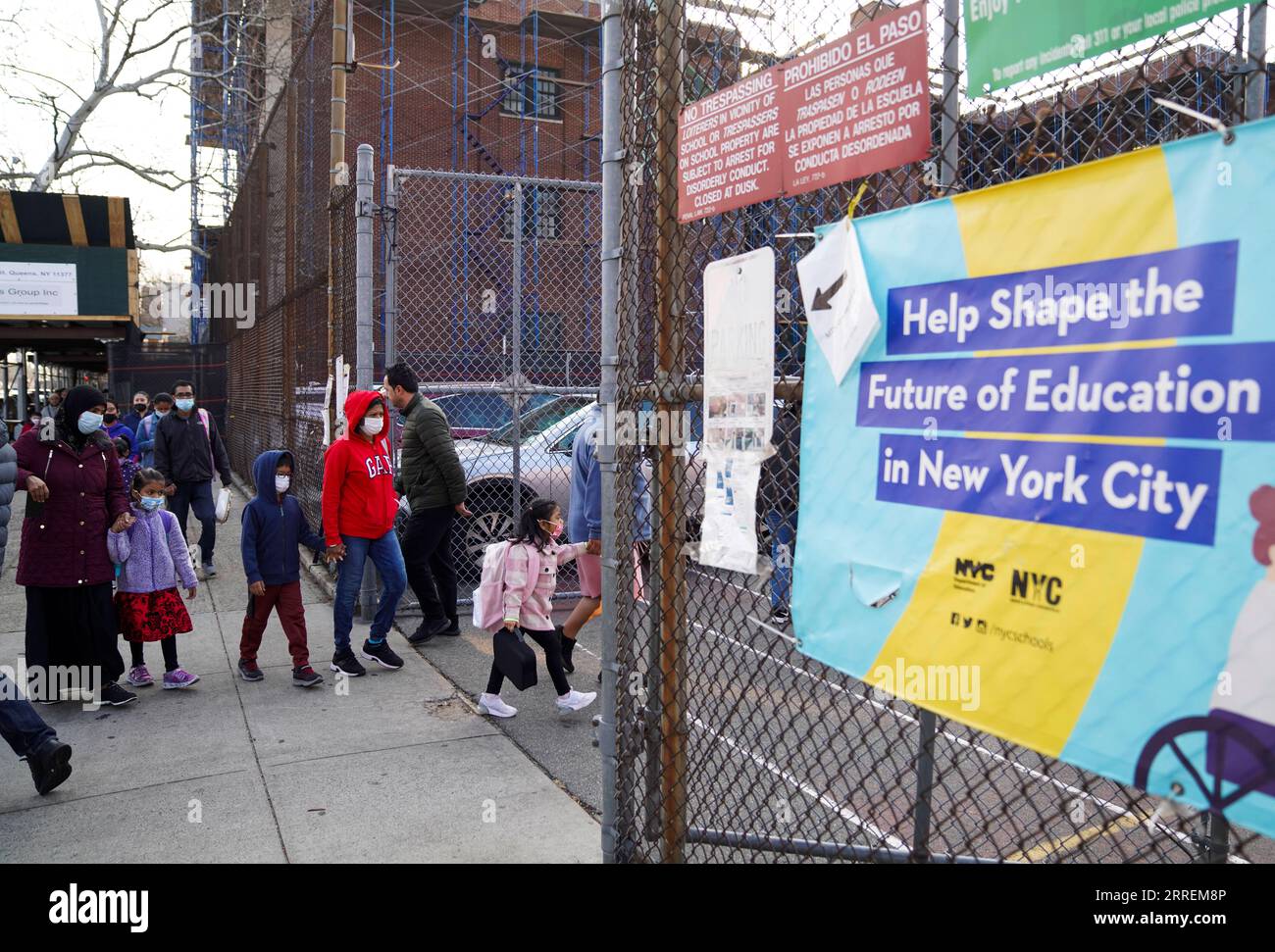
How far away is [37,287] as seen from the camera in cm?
1628

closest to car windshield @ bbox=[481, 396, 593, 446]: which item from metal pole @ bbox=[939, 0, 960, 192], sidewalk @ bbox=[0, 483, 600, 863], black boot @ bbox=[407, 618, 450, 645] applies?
black boot @ bbox=[407, 618, 450, 645]

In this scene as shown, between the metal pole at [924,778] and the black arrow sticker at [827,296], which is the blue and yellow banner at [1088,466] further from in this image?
the metal pole at [924,778]

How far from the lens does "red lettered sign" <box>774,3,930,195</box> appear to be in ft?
6.65

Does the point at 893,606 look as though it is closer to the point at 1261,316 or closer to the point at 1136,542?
the point at 1136,542

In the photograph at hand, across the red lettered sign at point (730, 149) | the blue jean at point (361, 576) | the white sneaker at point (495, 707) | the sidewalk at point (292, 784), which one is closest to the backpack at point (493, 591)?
the white sneaker at point (495, 707)

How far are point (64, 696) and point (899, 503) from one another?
564 cm

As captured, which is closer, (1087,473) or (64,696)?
(1087,473)

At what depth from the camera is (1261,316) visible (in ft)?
4.71

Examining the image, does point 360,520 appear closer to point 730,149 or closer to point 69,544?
point 69,544

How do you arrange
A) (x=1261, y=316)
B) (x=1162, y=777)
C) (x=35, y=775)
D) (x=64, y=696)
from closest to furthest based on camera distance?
1. (x=1261, y=316)
2. (x=1162, y=777)
3. (x=35, y=775)
4. (x=64, y=696)

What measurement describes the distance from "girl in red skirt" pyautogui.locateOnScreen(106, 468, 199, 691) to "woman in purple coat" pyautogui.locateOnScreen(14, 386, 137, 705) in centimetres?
29

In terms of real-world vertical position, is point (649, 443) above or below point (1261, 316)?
below

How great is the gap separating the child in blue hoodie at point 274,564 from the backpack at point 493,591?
1.42m

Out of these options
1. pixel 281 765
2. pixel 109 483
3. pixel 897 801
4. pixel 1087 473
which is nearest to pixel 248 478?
pixel 109 483
